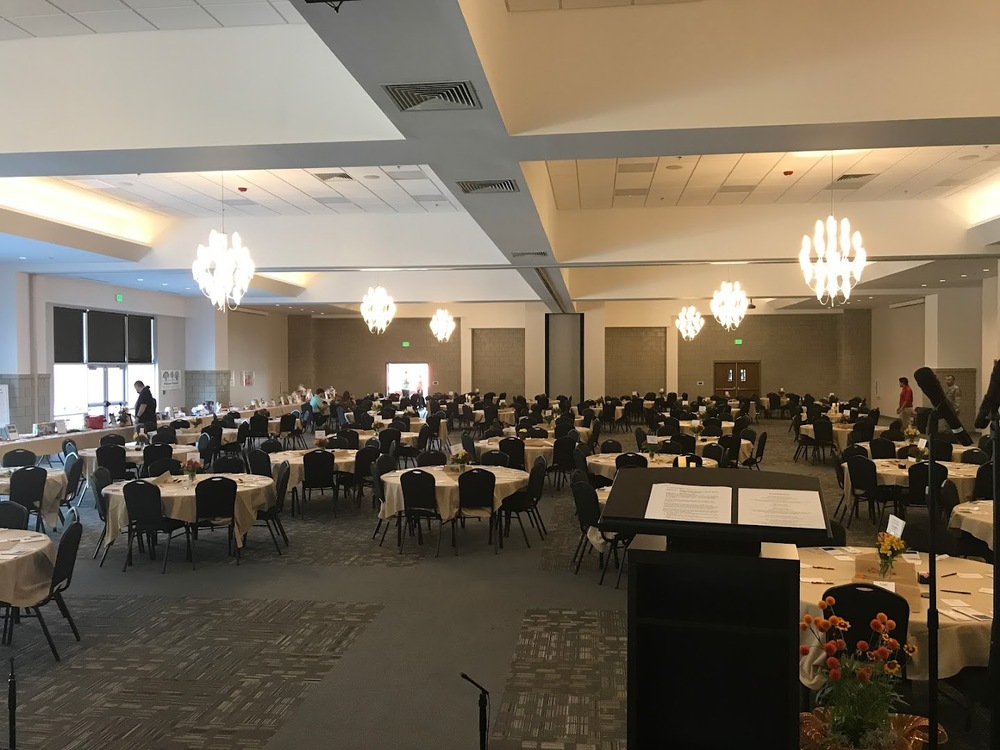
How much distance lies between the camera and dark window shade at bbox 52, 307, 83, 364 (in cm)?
1589

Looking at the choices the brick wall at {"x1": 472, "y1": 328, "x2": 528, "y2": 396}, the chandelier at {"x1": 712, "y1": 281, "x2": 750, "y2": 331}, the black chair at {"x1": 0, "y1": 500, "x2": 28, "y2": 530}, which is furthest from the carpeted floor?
the brick wall at {"x1": 472, "y1": 328, "x2": 528, "y2": 396}

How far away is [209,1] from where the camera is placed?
522 cm

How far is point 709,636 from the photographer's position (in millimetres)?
2752

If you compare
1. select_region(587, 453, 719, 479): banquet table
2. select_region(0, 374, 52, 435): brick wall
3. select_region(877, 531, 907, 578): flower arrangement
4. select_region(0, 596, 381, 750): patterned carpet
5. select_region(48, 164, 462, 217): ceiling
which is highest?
select_region(48, 164, 462, 217): ceiling

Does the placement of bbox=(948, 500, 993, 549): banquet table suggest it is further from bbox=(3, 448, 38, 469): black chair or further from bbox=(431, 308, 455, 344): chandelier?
bbox=(431, 308, 455, 344): chandelier

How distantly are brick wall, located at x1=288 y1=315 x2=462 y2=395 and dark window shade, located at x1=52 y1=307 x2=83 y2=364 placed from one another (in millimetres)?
11414

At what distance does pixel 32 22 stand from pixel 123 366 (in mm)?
14448

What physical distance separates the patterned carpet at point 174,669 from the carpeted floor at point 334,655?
14mm

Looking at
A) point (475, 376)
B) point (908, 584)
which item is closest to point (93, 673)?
point (908, 584)

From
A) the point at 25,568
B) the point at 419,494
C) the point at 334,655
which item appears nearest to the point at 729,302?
the point at 419,494

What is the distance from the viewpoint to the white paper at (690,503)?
2.48 meters

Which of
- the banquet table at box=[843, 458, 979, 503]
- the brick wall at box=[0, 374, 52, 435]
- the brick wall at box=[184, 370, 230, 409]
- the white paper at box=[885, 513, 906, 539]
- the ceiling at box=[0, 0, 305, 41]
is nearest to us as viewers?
the white paper at box=[885, 513, 906, 539]

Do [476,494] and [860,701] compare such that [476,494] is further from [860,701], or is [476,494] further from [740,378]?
[740,378]

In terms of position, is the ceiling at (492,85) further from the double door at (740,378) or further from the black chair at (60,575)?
the double door at (740,378)
